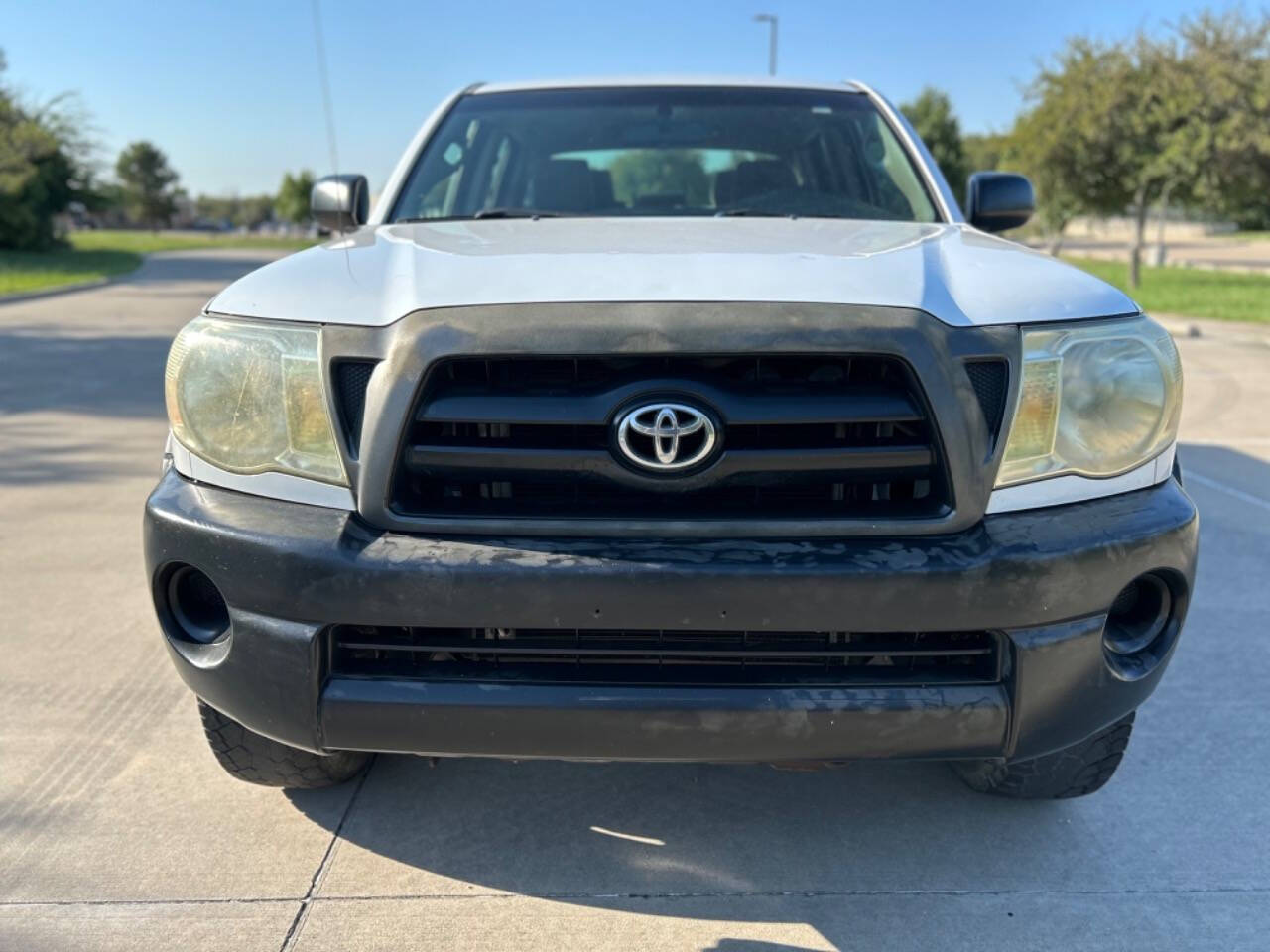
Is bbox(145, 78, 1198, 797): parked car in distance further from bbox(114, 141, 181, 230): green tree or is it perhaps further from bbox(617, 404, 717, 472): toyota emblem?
bbox(114, 141, 181, 230): green tree

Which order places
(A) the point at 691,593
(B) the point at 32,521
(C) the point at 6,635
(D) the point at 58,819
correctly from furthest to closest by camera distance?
(B) the point at 32,521 → (C) the point at 6,635 → (D) the point at 58,819 → (A) the point at 691,593

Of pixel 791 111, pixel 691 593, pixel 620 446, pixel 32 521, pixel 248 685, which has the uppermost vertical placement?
pixel 791 111

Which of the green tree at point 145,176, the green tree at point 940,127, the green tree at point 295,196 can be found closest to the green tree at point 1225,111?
the green tree at point 940,127

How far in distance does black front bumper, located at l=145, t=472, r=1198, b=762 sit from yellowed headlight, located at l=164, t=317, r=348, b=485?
0.12m

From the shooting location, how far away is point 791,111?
12.0 ft

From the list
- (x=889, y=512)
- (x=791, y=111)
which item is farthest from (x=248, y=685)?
(x=791, y=111)

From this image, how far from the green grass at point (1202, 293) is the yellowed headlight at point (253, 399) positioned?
10.6 meters

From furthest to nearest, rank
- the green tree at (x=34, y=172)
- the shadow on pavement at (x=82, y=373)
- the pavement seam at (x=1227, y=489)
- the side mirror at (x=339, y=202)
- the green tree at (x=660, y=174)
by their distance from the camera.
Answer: the green tree at (x=34, y=172) < the shadow on pavement at (x=82, y=373) < the pavement seam at (x=1227, y=489) < the green tree at (x=660, y=174) < the side mirror at (x=339, y=202)

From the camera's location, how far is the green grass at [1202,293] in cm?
1513

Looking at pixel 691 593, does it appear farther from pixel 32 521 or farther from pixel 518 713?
pixel 32 521

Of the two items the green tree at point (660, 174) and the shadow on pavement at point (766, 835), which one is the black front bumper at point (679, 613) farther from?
the green tree at point (660, 174)

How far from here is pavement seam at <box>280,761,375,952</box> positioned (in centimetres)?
214

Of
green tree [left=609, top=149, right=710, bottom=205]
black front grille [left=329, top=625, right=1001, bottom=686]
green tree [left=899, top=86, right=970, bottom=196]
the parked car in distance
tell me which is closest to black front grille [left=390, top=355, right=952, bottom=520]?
the parked car in distance

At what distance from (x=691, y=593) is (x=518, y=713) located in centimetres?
38
